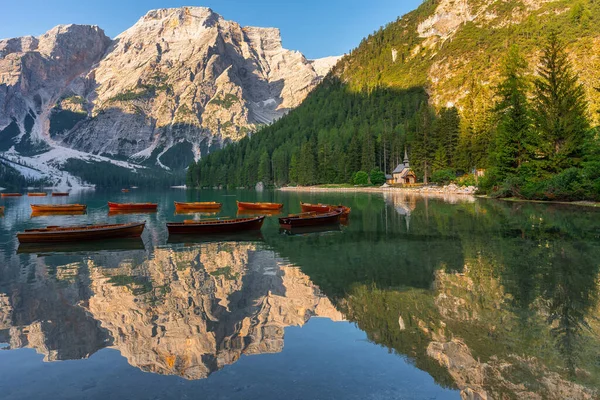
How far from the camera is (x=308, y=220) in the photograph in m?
38.4

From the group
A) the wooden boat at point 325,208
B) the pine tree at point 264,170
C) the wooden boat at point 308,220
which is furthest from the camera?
Result: the pine tree at point 264,170

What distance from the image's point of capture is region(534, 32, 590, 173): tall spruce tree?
2083 inches

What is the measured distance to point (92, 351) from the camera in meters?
11.4

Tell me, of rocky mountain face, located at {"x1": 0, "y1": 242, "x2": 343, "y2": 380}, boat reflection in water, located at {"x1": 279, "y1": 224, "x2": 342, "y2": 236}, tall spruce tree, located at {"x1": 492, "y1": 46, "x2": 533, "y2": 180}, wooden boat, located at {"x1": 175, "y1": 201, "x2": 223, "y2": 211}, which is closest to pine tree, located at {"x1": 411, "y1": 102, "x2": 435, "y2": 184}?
tall spruce tree, located at {"x1": 492, "y1": 46, "x2": 533, "y2": 180}

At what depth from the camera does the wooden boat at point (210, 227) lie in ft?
116

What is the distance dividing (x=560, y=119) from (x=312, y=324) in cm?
5695

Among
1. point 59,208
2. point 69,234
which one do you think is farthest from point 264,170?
point 69,234

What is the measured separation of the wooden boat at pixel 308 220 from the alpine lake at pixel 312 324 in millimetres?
11770

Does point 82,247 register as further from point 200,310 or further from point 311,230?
point 200,310

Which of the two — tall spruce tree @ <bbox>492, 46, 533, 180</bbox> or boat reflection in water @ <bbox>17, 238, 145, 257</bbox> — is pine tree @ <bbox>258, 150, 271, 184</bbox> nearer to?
tall spruce tree @ <bbox>492, 46, 533, 180</bbox>

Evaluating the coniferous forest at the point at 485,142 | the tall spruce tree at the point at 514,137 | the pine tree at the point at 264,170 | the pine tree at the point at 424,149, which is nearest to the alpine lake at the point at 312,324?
the coniferous forest at the point at 485,142

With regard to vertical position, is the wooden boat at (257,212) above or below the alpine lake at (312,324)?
above

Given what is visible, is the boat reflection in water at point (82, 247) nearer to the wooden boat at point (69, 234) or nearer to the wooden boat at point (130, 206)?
the wooden boat at point (69, 234)

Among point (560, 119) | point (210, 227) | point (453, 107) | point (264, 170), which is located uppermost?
point (453, 107)
